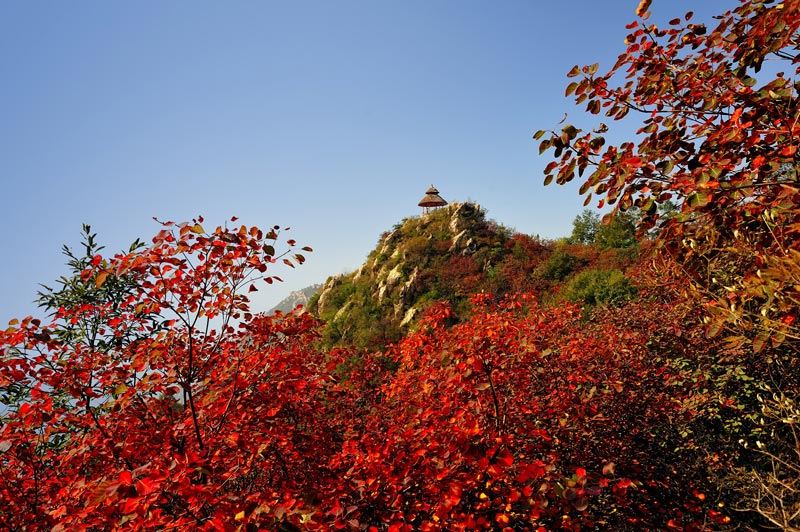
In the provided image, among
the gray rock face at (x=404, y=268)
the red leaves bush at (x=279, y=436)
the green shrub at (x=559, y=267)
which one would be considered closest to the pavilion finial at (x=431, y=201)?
the gray rock face at (x=404, y=268)

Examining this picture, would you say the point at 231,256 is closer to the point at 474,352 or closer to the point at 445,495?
the point at 474,352

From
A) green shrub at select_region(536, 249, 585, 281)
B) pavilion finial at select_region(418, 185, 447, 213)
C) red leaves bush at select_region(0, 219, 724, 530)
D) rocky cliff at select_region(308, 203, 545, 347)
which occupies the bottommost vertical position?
red leaves bush at select_region(0, 219, 724, 530)

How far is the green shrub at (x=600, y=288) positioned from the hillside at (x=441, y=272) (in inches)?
12.3

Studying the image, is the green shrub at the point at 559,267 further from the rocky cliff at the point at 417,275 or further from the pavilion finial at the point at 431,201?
the pavilion finial at the point at 431,201

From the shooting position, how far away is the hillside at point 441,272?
25969mm

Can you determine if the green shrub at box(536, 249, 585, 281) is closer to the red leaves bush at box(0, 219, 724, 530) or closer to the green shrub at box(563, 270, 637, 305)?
the green shrub at box(563, 270, 637, 305)

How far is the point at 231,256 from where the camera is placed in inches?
172

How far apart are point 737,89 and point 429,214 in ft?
112

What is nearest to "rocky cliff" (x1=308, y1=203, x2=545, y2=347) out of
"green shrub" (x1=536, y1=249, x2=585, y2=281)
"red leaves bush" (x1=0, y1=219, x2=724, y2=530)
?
"green shrub" (x1=536, y1=249, x2=585, y2=281)

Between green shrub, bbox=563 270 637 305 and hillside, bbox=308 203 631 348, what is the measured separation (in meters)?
0.31

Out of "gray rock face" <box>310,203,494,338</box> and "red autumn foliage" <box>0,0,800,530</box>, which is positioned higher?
"gray rock face" <box>310,203,494,338</box>

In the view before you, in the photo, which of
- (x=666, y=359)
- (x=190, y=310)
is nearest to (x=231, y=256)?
(x=190, y=310)

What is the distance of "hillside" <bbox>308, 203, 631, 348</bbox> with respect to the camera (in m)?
26.0

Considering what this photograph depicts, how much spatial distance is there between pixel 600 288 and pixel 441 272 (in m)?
11.2
